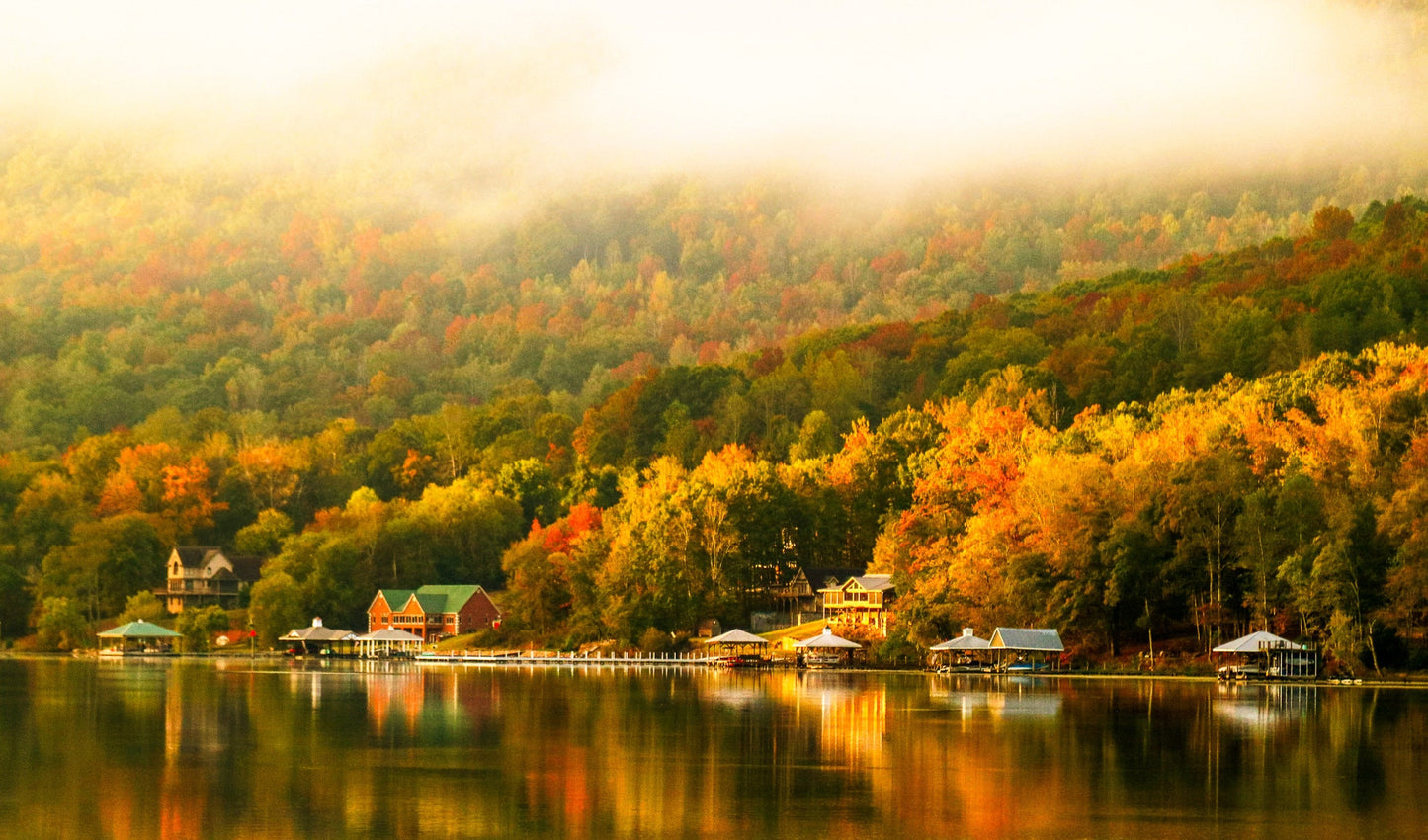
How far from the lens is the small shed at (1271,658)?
70.6 metres

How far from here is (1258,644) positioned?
70625 mm

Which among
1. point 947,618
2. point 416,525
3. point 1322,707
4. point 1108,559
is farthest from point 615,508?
point 1322,707

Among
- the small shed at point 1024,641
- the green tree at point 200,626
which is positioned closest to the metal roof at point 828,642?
the small shed at point 1024,641

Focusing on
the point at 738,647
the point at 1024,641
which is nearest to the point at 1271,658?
the point at 1024,641

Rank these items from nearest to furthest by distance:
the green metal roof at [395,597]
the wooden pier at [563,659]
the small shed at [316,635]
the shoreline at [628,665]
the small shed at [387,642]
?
the shoreline at [628,665]
the wooden pier at [563,659]
the small shed at [387,642]
the small shed at [316,635]
the green metal roof at [395,597]

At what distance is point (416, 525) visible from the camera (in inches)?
5246

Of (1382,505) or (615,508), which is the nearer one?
(1382,505)

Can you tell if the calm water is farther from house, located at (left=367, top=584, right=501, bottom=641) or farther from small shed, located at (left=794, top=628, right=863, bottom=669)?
house, located at (left=367, top=584, right=501, bottom=641)

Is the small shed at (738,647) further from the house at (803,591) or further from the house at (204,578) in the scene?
the house at (204,578)

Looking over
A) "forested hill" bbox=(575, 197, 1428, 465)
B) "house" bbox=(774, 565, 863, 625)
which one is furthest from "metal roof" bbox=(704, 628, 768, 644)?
"forested hill" bbox=(575, 197, 1428, 465)

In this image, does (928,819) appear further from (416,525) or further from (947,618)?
(416,525)

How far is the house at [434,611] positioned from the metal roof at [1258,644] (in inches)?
2421

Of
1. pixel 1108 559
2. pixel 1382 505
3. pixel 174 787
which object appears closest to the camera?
pixel 174 787

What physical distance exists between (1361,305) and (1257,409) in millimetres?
39203
